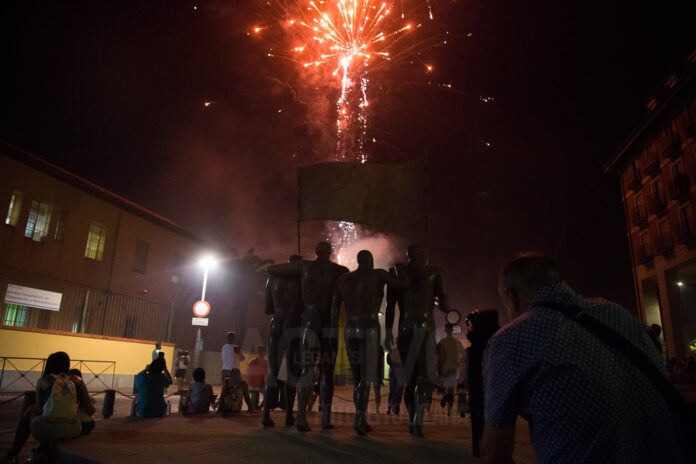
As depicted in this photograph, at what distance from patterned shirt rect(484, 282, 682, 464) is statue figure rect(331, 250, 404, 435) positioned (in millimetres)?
4407

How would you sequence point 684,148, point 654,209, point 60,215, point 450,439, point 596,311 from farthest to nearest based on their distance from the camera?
point 654,209 → point 684,148 → point 60,215 → point 450,439 → point 596,311

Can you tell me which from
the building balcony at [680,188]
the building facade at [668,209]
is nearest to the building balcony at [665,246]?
the building facade at [668,209]

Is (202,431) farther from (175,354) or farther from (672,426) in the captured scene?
(175,354)

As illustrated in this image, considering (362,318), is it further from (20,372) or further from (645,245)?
(645,245)

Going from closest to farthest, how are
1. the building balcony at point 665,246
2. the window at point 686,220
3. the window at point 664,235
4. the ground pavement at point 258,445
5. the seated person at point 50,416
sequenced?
the ground pavement at point 258,445 → the seated person at point 50,416 → the window at point 686,220 → the building balcony at point 665,246 → the window at point 664,235

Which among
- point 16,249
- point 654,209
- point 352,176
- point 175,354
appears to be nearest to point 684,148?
point 654,209

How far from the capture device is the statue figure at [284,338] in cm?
680

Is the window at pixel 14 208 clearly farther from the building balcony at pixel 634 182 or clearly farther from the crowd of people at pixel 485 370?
the building balcony at pixel 634 182

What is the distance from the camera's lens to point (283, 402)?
7414 millimetres

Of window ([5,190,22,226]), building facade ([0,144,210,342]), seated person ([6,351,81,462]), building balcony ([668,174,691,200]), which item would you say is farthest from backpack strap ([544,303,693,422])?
building balcony ([668,174,691,200])

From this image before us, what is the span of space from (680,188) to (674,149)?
260 cm

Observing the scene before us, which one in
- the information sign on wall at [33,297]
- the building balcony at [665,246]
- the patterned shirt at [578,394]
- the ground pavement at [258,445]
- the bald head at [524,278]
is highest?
the building balcony at [665,246]

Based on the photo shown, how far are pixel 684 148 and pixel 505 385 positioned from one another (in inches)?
1348

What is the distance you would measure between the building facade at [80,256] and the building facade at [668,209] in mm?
30332
